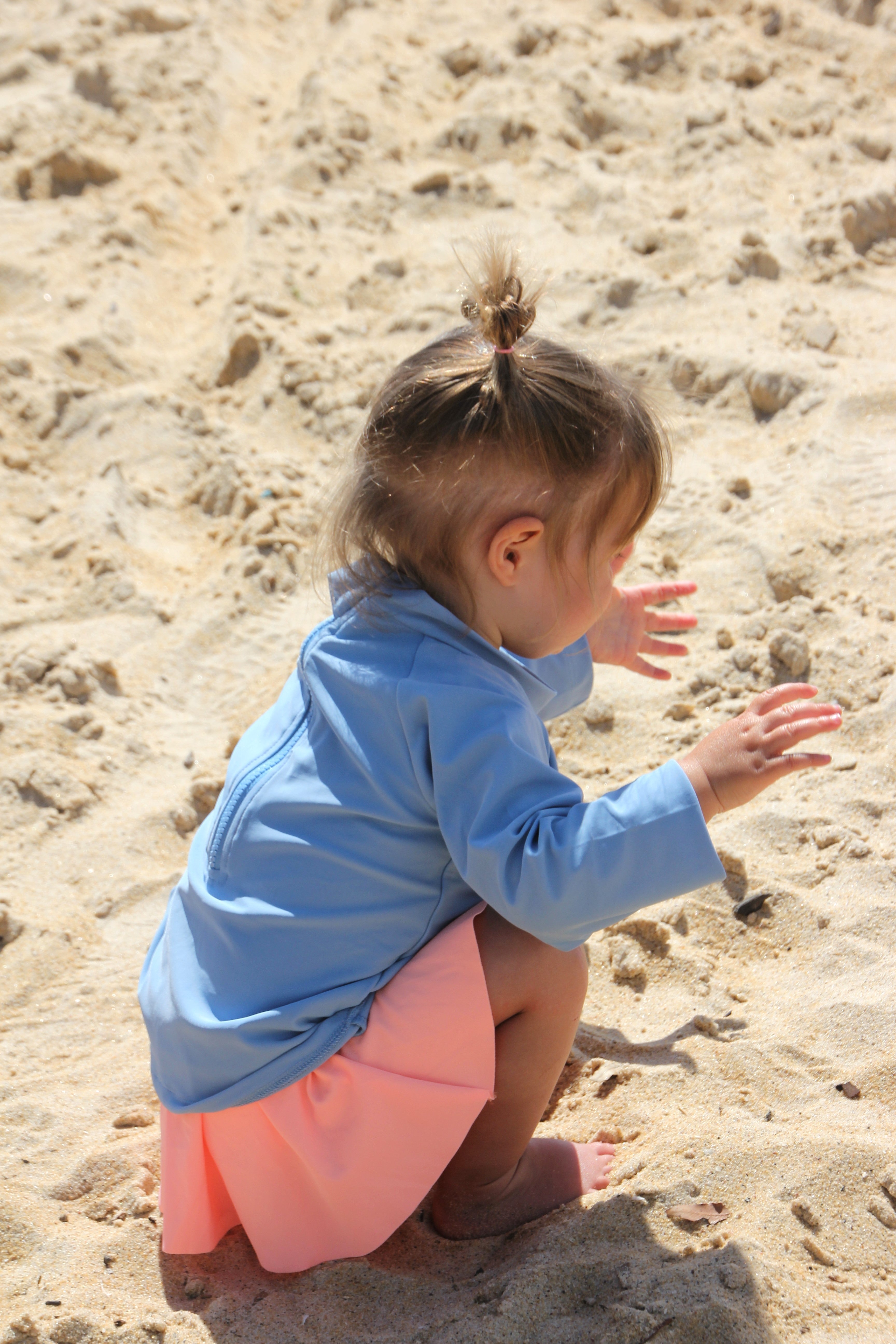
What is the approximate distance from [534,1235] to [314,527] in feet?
6.45

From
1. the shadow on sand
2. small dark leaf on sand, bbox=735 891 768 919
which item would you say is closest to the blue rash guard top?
the shadow on sand

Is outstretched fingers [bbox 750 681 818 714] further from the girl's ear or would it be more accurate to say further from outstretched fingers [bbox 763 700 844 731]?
the girl's ear

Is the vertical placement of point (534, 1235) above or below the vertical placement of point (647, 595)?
below

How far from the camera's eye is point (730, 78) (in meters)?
4.21

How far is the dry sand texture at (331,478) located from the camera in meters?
1.47

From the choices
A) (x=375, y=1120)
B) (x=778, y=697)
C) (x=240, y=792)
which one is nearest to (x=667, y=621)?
(x=778, y=697)

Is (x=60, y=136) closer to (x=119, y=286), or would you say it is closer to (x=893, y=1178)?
(x=119, y=286)

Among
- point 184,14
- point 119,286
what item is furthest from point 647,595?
point 184,14

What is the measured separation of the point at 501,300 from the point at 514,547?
315 mm

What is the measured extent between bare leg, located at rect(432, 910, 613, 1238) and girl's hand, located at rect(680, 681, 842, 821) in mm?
300

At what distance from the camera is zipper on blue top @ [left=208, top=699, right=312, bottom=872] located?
58.7 inches

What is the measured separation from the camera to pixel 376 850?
143 cm

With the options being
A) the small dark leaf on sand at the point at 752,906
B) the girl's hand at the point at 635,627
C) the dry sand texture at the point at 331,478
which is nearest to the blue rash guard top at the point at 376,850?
the dry sand texture at the point at 331,478

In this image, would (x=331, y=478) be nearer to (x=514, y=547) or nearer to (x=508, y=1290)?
(x=514, y=547)
